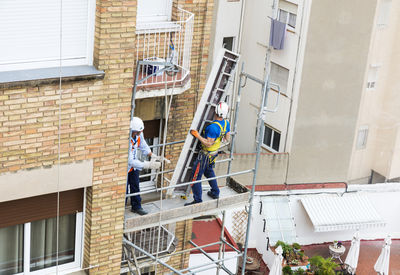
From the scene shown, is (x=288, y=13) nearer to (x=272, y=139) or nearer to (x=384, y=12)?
(x=384, y=12)

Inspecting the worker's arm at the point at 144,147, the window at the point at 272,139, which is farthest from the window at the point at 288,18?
the worker's arm at the point at 144,147

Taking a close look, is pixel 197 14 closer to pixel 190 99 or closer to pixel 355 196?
pixel 190 99

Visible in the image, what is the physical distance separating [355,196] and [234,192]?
55.2 ft

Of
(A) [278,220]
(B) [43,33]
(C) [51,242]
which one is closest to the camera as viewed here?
(B) [43,33]

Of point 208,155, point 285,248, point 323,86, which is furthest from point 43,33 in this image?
point 323,86

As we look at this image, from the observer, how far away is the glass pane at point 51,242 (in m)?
15.4

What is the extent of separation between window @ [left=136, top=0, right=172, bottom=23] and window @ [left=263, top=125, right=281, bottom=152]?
19.7 metres

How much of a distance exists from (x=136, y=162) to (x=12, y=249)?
294cm

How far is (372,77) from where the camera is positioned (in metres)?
36.9

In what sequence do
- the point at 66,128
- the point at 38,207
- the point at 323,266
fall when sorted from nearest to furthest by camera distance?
the point at 66,128, the point at 38,207, the point at 323,266

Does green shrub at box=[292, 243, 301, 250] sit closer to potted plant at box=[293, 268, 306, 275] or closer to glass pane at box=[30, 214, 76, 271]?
potted plant at box=[293, 268, 306, 275]

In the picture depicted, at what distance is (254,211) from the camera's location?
1236 inches

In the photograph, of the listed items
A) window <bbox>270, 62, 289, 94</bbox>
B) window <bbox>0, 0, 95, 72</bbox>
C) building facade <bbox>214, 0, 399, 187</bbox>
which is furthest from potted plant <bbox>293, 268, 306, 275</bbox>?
window <bbox>0, 0, 95, 72</bbox>

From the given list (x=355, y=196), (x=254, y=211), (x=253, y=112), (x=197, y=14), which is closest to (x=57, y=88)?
(x=197, y=14)
